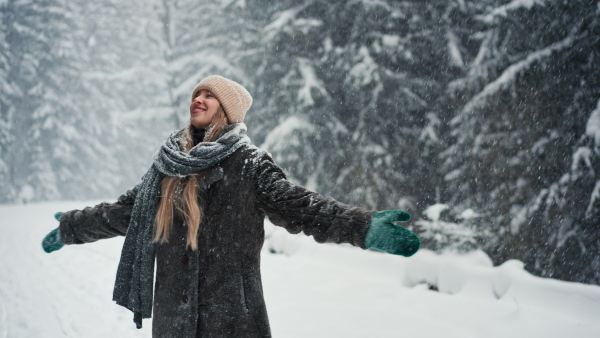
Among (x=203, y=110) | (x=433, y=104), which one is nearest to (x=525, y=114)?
(x=433, y=104)

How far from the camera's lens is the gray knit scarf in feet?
6.73

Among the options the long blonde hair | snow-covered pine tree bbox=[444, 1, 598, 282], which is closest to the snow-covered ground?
the long blonde hair

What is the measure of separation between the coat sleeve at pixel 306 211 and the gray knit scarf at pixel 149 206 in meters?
0.22

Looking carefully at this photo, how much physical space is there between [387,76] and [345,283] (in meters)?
6.28

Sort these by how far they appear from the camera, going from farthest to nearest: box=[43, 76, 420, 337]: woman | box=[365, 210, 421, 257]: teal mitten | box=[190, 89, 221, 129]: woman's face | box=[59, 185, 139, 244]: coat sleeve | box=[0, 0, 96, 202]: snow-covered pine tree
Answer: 1. box=[0, 0, 96, 202]: snow-covered pine tree
2. box=[59, 185, 139, 244]: coat sleeve
3. box=[190, 89, 221, 129]: woman's face
4. box=[43, 76, 420, 337]: woman
5. box=[365, 210, 421, 257]: teal mitten

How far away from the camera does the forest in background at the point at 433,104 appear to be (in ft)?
23.6

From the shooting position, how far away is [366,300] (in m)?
5.15

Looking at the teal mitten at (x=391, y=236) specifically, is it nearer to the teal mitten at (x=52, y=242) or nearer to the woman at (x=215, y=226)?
the woman at (x=215, y=226)

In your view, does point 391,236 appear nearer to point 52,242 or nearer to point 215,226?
point 215,226

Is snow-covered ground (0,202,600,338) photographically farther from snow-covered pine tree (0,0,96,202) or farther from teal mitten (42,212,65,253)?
snow-covered pine tree (0,0,96,202)

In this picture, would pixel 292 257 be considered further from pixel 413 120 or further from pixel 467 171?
Answer: pixel 413 120

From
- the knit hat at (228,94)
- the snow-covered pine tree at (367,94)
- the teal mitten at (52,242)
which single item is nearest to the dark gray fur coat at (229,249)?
the knit hat at (228,94)

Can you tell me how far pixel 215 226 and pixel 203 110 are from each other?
0.65 m

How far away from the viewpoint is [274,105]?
1234 cm
